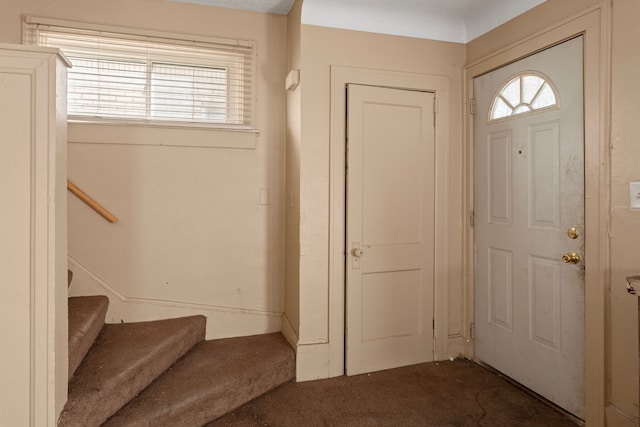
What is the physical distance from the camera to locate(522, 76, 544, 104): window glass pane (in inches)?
91.8

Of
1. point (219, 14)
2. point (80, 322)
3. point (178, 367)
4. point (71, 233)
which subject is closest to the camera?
point (80, 322)

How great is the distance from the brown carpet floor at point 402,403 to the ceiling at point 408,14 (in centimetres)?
239

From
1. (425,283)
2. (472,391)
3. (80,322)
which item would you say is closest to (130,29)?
(80,322)

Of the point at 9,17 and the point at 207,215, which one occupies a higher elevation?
the point at 9,17

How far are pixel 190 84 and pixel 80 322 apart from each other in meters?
1.71

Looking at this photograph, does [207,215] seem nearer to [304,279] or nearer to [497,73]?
[304,279]

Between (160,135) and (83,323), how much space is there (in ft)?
4.25

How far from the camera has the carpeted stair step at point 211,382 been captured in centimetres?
193

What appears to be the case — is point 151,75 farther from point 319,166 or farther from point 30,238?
point 30,238

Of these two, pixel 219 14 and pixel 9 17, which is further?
pixel 219 14

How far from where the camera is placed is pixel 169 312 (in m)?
2.74

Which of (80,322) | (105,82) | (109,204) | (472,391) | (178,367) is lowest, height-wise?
(472,391)

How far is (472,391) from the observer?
7.97 ft

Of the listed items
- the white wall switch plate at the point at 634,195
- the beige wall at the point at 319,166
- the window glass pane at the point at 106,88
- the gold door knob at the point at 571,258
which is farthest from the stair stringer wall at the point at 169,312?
the white wall switch plate at the point at 634,195
